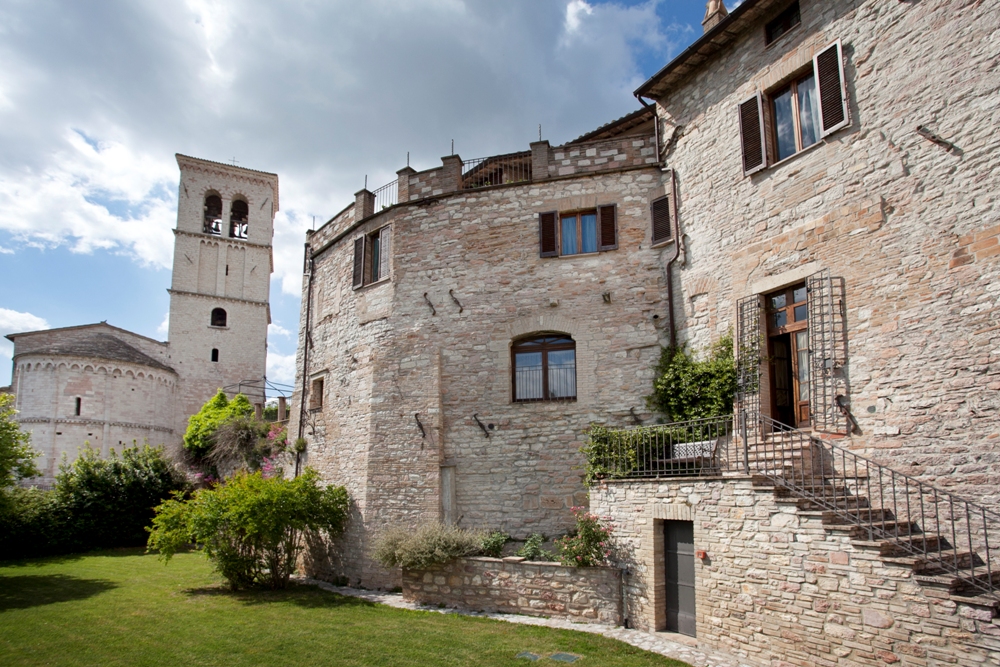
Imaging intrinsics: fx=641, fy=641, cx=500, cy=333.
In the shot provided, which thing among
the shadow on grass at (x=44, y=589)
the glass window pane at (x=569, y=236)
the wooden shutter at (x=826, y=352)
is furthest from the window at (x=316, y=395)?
the wooden shutter at (x=826, y=352)

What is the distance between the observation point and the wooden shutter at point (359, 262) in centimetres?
1587

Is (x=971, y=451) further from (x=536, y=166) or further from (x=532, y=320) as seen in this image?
(x=536, y=166)

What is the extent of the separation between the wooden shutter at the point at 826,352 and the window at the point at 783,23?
437 cm

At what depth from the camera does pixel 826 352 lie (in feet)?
31.1

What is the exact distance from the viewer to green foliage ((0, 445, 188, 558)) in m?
19.6

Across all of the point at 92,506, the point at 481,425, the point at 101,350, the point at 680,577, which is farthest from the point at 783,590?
the point at 101,350

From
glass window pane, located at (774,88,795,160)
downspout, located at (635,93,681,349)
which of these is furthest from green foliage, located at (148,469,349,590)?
glass window pane, located at (774,88,795,160)

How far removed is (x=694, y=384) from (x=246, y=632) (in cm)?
838

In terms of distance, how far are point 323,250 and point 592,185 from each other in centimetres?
828

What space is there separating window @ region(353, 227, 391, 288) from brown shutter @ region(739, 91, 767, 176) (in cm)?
809

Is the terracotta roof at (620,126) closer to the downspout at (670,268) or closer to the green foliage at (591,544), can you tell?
the downspout at (670,268)

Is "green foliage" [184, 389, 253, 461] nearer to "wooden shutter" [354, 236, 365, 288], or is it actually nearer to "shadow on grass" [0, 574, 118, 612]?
"shadow on grass" [0, 574, 118, 612]

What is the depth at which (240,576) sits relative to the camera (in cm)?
1345

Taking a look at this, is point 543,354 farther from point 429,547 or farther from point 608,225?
point 429,547
